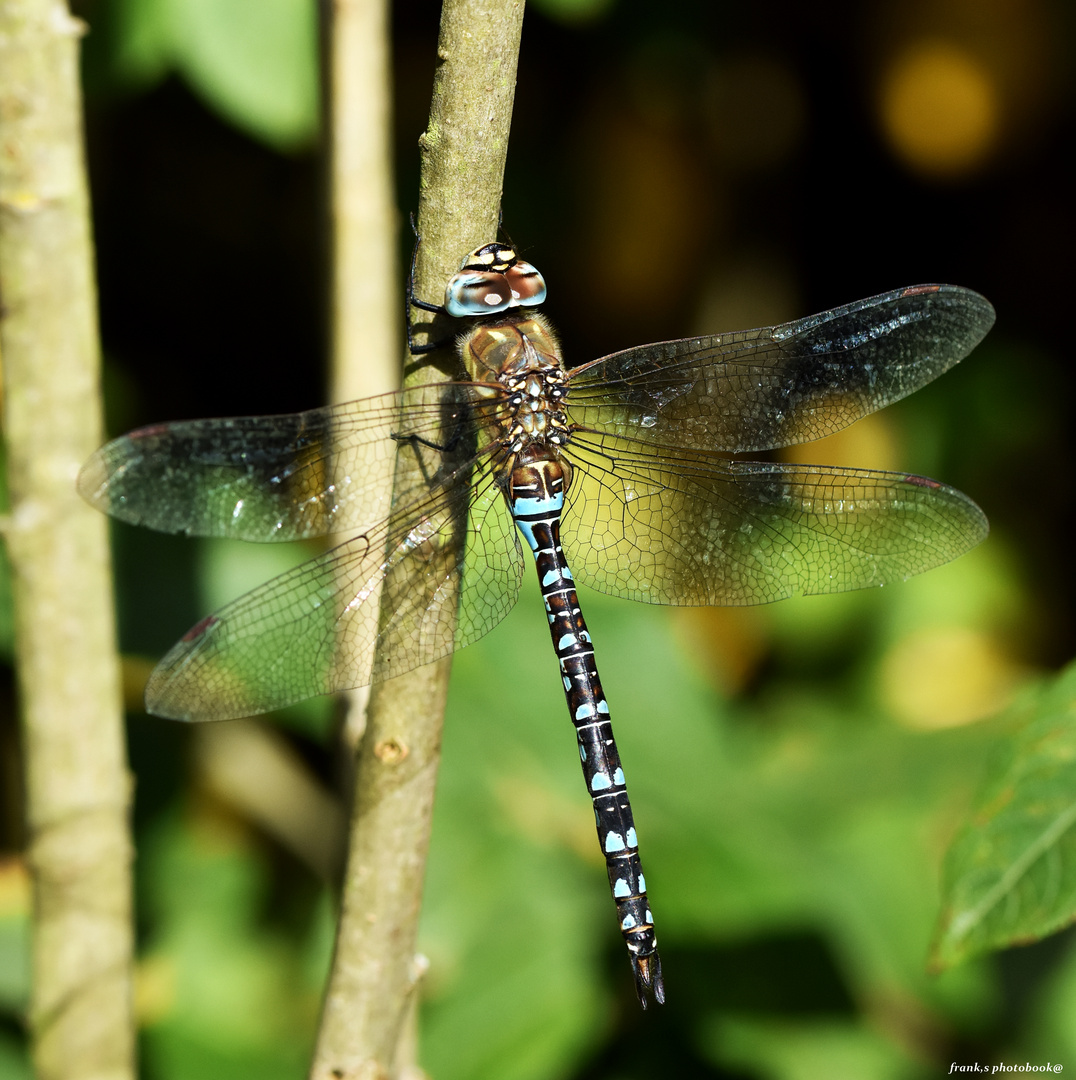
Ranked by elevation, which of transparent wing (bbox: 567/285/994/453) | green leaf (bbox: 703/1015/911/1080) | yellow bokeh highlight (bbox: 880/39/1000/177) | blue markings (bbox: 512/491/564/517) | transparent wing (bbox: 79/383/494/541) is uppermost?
yellow bokeh highlight (bbox: 880/39/1000/177)

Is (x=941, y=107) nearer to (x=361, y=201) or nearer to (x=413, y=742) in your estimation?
(x=361, y=201)

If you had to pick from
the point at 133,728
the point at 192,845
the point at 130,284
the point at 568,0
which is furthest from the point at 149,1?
the point at 192,845

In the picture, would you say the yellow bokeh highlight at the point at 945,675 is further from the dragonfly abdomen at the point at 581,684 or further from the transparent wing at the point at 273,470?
the transparent wing at the point at 273,470

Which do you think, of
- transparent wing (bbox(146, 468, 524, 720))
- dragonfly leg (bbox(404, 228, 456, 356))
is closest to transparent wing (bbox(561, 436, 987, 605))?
transparent wing (bbox(146, 468, 524, 720))

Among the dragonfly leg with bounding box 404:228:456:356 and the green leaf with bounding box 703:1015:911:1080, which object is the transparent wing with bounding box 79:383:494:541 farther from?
the green leaf with bounding box 703:1015:911:1080

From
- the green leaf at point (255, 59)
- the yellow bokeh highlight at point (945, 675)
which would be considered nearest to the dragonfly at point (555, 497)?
the green leaf at point (255, 59)

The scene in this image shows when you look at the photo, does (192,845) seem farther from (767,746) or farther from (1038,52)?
(1038,52)

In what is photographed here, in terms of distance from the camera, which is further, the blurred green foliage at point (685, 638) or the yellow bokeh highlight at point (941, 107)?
the yellow bokeh highlight at point (941, 107)
